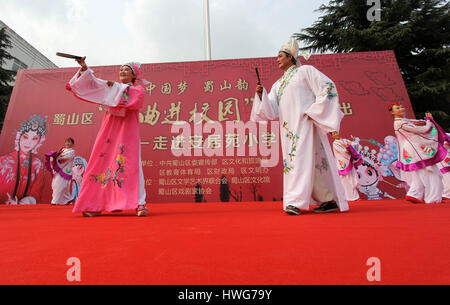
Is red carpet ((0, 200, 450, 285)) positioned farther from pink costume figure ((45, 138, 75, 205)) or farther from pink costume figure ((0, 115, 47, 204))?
pink costume figure ((0, 115, 47, 204))

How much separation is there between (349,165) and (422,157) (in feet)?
3.83

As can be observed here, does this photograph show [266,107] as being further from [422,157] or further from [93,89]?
[422,157]

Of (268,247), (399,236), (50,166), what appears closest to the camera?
(268,247)

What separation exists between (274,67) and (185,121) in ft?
7.01

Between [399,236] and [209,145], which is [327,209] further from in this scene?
[209,145]

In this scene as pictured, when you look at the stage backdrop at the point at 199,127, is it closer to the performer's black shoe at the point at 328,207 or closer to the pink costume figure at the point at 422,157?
the pink costume figure at the point at 422,157

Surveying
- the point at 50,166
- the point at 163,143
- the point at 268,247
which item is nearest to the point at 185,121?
the point at 163,143

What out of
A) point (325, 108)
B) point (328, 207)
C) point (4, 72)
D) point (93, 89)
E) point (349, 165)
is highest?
point (4, 72)

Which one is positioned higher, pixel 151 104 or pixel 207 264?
pixel 151 104

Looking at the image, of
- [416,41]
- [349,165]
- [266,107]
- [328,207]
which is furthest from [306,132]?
[416,41]

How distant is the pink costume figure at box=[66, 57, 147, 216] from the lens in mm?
2004

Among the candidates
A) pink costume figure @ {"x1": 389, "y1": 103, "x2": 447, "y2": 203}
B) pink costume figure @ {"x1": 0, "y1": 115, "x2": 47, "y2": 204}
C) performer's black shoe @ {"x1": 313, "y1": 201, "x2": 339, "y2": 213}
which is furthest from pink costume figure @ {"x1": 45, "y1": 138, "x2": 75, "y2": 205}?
pink costume figure @ {"x1": 389, "y1": 103, "x2": 447, "y2": 203}

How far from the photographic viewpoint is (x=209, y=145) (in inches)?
187

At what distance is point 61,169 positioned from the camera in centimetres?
449
